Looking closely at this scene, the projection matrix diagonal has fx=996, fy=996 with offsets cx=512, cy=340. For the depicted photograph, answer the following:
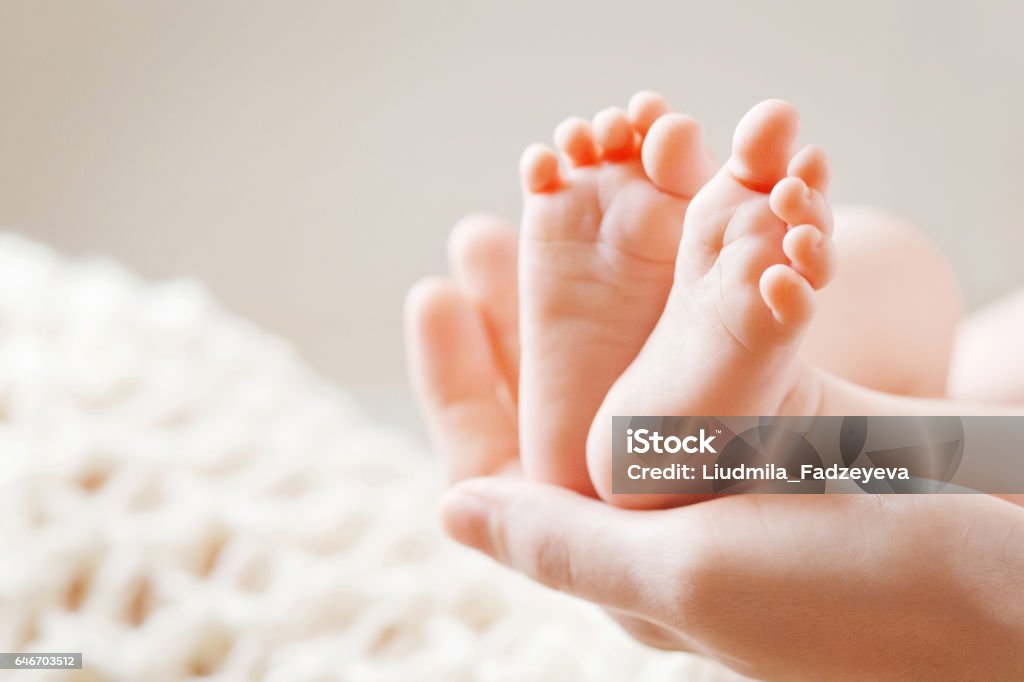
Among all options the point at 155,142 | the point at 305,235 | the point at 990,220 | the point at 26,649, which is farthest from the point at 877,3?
the point at 26,649

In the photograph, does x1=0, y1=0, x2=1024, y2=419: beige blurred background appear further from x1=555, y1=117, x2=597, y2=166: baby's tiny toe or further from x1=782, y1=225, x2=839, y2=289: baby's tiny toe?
x1=782, y1=225, x2=839, y2=289: baby's tiny toe

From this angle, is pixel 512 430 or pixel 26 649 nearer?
pixel 26 649

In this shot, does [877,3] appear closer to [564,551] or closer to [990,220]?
[990,220]

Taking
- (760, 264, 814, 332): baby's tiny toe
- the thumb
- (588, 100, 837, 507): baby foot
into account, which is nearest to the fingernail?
the thumb

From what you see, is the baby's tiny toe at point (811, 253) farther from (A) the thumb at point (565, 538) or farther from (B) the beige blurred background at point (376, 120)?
(B) the beige blurred background at point (376, 120)

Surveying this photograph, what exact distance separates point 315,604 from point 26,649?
143mm

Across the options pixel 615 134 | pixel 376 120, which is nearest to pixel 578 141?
pixel 615 134

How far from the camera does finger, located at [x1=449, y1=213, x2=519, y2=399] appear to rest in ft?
2.24

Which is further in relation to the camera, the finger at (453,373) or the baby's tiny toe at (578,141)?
A: the finger at (453,373)

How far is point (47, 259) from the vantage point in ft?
2.50

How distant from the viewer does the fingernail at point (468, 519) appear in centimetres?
53

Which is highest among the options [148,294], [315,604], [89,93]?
[89,93]

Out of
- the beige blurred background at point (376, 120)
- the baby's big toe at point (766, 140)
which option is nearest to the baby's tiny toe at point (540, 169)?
the baby's big toe at point (766, 140)

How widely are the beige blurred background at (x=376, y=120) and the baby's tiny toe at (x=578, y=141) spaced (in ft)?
2.51
